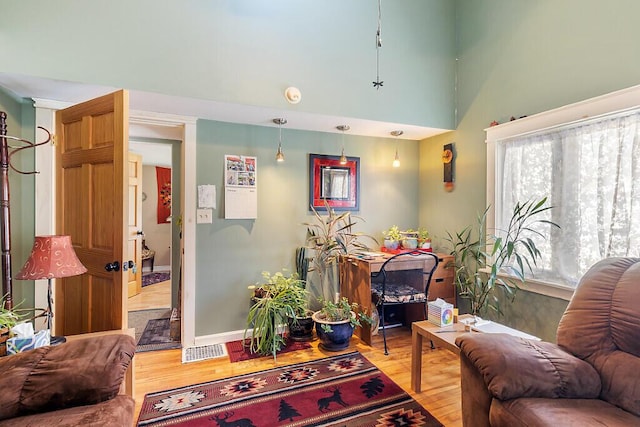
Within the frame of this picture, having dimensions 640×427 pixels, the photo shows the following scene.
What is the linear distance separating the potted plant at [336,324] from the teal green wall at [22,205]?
7.35 ft

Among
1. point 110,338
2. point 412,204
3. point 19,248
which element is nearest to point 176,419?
point 110,338

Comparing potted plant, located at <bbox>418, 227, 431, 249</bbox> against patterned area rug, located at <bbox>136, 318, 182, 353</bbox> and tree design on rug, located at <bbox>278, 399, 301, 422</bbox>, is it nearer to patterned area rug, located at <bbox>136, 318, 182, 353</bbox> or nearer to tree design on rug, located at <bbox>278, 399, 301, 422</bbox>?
tree design on rug, located at <bbox>278, 399, 301, 422</bbox>

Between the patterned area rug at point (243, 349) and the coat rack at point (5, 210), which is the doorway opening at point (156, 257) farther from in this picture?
the coat rack at point (5, 210)

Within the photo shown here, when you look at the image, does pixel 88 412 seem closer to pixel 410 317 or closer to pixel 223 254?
pixel 223 254

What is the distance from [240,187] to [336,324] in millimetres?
1526

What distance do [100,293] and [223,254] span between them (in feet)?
3.49

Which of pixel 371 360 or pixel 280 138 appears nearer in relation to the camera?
pixel 371 360

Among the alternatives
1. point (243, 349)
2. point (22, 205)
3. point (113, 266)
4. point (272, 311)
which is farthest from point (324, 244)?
point (22, 205)

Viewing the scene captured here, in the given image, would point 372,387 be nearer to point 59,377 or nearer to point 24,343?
point 59,377

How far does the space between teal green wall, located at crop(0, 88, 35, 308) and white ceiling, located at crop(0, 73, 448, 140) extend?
6.5 inches

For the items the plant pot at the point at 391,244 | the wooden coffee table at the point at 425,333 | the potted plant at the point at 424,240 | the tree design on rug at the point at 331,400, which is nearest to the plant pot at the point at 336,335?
the tree design on rug at the point at 331,400

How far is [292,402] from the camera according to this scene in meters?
2.04

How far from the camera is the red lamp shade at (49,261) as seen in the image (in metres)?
1.64

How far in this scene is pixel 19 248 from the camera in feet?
7.59
